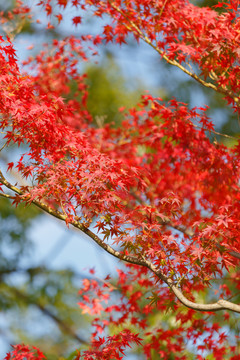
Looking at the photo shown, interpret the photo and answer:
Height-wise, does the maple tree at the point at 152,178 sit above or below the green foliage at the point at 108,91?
below

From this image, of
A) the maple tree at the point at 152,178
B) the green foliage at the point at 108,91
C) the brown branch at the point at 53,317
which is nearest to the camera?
the maple tree at the point at 152,178

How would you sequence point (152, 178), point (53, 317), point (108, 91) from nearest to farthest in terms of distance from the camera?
point (152, 178) < point (53, 317) < point (108, 91)

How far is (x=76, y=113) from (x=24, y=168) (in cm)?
441

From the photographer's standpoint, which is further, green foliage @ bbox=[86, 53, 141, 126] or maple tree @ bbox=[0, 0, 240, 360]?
green foliage @ bbox=[86, 53, 141, 126]

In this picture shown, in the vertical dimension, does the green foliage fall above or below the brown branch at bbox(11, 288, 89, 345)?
above

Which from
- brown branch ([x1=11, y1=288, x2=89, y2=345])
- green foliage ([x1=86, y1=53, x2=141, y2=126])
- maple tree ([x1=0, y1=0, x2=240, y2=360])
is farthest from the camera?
green foliage ([x1=86, y1=53, x2=141, y2=126])

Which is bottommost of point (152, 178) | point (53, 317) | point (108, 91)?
point (53, 317)

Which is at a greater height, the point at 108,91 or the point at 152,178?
the point at 108,91

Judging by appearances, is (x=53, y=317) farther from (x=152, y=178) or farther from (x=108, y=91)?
(x=152, y=178)

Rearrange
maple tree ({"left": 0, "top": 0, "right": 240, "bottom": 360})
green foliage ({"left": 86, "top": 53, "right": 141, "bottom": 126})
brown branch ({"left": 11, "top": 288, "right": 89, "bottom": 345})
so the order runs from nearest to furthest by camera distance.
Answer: maple tree ({"left": 0, "top": 0, "right": 240, "bottom": 360}) → brown branch ({"left": 11, "top": 288, "right": 89, "bottom": 345}) → green foliage ({"left": 86, "top": 53, "right": 141, "bottom": 126})

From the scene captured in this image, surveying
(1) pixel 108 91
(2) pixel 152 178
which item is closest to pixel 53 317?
(1) pixel 108 91

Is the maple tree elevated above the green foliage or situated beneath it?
situated beneath

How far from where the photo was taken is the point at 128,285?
4.68 metres

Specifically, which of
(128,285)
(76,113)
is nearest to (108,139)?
(76,113)
